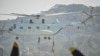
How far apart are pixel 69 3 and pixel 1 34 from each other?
1168 millimetres

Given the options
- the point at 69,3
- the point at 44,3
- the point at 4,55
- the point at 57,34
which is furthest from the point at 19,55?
the point at 69,3

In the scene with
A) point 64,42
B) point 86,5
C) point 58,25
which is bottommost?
point 64,42

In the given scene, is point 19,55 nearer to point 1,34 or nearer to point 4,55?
point 4,55

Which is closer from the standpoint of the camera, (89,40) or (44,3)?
(89,40)

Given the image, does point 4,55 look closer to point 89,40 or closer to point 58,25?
point 58,25

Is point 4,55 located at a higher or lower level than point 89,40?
lower

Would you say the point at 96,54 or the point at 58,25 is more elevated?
the point at 58,25

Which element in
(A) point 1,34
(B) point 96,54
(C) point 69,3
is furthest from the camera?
(A) point 1,34

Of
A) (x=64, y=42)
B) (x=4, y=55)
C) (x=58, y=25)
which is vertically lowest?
(x=4, y=55)

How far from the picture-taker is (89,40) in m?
2.49

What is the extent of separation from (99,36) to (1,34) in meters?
1.49

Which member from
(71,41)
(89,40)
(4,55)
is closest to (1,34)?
(4,55)

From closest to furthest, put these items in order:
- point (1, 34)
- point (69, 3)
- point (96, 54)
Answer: point (96, 54)
point (69, 3)
point (1, 34)

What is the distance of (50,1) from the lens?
276cm
